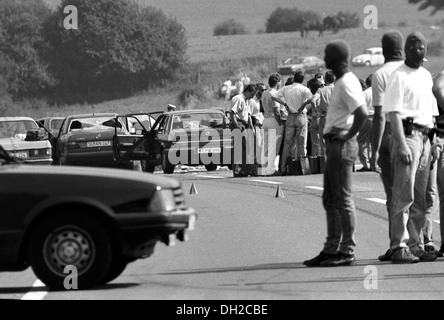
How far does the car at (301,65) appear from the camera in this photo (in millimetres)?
96875

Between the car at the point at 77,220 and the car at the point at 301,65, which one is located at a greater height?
the car at the point at 301,65

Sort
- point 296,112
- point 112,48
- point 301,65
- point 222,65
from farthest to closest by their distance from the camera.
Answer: point 112,48, point 222,65, point 301,65, point 296,112

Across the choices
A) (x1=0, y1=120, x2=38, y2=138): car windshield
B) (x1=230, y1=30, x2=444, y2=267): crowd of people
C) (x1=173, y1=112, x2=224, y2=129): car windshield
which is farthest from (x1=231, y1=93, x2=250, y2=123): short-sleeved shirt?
(x1=230, y1=30, x2=444, y2=267): crowd of people

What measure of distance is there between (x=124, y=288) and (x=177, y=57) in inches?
4294

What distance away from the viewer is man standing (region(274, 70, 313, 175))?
24797 mm

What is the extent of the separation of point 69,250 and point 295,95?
14.4m

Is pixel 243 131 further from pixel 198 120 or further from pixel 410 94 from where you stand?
pixel 410 94

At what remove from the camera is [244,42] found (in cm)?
12650

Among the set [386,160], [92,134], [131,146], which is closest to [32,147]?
[131,146]

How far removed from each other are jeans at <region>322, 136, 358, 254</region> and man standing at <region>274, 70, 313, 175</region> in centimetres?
1218

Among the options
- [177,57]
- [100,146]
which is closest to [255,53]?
[177,57]

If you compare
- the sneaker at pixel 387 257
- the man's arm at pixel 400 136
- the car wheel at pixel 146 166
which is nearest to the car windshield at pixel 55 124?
the car wheel at pixel 146 166

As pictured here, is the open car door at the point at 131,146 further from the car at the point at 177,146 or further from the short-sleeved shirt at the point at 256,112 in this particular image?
the short-sleeved shirt at the point at 256,112

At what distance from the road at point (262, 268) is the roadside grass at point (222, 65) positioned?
216 ft
